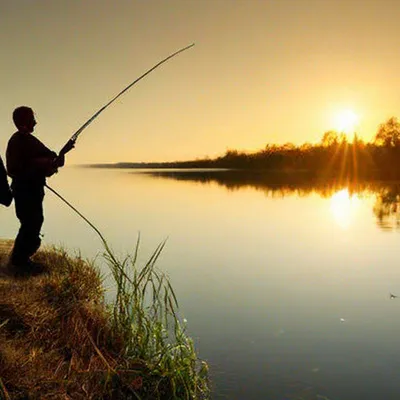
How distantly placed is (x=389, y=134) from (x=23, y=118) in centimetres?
7537

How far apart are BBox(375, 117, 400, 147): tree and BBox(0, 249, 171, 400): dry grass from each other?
74506 mm

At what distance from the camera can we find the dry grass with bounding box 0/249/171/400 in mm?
5328

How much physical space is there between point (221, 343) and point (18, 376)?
4.53m

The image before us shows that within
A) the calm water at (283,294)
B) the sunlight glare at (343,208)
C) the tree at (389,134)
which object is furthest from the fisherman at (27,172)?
the tree at (389,134)

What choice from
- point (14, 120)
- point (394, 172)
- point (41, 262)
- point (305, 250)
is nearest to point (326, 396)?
point (41, 262)

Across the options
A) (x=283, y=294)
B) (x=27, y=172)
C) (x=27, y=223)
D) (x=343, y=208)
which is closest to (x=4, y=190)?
(x=27, y=172)

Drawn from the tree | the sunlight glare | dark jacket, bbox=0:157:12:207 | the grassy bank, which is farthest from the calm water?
the tree

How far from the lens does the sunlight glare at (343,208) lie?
30.2 metres

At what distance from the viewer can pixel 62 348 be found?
6.31 meters

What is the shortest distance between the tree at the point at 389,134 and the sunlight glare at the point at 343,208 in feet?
99.0

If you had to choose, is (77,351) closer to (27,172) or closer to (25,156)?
(27,172)

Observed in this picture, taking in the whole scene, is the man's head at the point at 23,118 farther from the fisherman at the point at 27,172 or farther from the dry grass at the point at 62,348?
the dry grass at the point at 62,348

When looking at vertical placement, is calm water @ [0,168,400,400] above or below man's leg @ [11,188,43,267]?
below

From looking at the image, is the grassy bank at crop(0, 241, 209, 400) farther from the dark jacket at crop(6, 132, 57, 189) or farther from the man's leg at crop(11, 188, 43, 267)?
the dark jacket at crop(6, 132, 57, 189)
